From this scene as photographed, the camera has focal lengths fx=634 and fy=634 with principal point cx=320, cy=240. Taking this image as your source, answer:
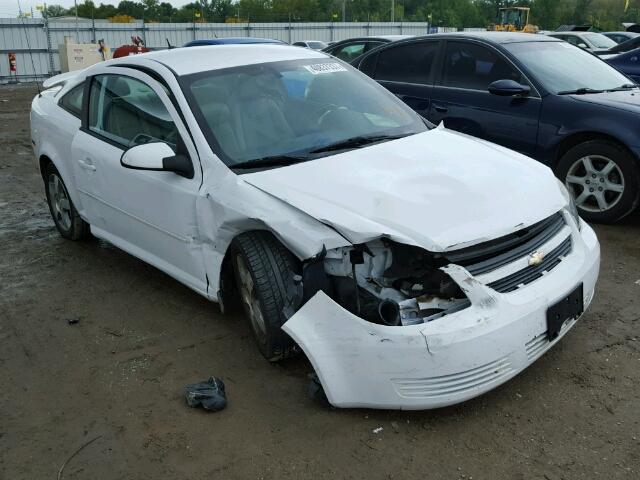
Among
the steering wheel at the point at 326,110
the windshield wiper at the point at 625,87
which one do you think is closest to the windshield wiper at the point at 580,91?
the windshield wiper at the point at 625,87

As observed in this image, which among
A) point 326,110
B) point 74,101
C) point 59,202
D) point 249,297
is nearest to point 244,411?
Answer: point 249,297

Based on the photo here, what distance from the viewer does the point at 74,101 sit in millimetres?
4895

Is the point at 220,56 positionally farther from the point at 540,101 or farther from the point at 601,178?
the point at 601,178

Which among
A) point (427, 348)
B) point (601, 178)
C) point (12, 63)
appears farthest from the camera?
point (12, 63)

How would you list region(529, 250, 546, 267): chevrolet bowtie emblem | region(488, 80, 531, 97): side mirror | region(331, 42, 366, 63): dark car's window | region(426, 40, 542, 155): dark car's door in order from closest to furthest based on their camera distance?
→ region(529, 250, 546, 267): chevrolet bowtie emblem
region(488, 80, 531, 97): side mirror
region(426, 40, 542, 155): dark car's door
region(331, 42, 366, 63): dark car's window

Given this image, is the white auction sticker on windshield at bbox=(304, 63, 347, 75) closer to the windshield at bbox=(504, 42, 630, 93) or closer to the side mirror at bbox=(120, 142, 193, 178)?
the side mirror at bbox=(120, 142, 193, 178)

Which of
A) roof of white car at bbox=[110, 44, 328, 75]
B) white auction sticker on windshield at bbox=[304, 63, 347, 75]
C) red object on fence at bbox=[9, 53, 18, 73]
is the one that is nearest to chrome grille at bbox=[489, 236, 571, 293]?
white auction sticker on windshield at bbox=[304, 63, 347, 75]

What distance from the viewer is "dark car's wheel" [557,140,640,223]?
510 centimetres

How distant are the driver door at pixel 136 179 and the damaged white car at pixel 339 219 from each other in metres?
0.01

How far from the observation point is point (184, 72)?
3.82m

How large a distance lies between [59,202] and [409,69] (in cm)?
369

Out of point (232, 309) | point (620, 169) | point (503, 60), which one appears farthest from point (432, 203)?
point (503, 60)

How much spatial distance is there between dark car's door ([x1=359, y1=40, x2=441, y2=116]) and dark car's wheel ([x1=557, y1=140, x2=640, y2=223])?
1602 mm

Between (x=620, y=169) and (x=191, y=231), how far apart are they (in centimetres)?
357
